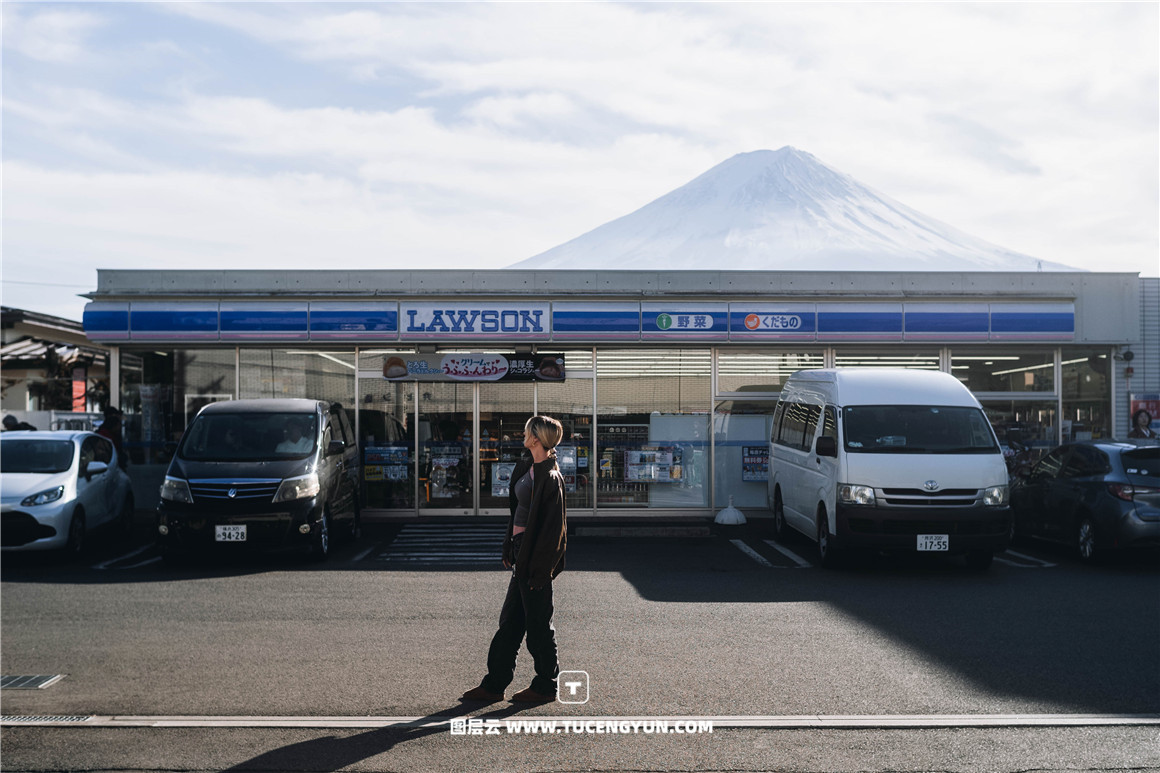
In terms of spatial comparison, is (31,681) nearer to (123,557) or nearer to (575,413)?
(123,557)

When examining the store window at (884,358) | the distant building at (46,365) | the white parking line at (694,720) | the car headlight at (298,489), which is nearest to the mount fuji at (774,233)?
the distant building at (46,365)

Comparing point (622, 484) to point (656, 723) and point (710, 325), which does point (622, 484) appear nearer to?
point (710, 325)

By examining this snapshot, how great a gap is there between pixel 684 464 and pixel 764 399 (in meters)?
1.83

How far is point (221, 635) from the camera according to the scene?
8.03 m

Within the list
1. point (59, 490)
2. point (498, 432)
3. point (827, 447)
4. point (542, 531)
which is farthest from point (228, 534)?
point (827, 447)

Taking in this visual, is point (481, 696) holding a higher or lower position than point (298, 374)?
lower

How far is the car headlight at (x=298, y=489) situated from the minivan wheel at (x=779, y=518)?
21.8ft

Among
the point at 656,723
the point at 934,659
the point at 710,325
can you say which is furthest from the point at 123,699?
the point at 710,325

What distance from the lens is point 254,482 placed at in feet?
39.7

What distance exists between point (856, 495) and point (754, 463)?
6431 mm

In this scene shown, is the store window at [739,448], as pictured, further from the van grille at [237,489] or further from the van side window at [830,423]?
the van grille at [237,489]

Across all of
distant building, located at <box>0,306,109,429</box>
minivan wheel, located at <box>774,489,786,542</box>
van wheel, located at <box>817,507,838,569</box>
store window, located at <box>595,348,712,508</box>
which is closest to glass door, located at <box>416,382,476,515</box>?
store window, located at <box>595,348,712,508</box>

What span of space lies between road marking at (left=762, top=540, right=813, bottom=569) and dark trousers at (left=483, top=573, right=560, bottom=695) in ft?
21.0

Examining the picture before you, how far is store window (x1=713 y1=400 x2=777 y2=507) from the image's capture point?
17812mm
